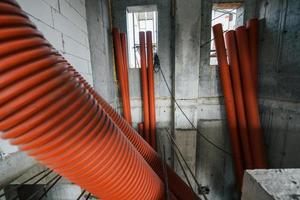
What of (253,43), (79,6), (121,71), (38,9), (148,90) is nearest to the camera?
(38,9)

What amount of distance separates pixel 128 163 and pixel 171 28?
2138mm

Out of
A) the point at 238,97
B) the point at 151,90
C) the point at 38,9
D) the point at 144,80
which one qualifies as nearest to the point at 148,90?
the point at 151,90

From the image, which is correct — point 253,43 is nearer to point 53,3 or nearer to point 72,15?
point 72,15

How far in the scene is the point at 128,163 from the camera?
0.58 m

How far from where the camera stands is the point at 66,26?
4.11 ft

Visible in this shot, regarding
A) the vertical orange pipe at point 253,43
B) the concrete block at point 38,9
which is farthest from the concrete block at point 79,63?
the vertical orange pipe at point 253,43

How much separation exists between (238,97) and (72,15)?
217 cm

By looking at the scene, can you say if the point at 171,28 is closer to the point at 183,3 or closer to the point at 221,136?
the point at 183,3

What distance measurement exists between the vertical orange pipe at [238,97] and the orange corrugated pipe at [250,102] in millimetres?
51

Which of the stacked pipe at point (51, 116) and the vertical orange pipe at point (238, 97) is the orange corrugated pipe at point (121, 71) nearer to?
the vertical orange pipe at point (238, 97)

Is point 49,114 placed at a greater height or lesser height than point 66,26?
lesser

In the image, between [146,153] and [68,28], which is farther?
[68,28]

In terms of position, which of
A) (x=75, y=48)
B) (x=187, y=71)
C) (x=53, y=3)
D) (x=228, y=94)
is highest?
(x=53, y=3)

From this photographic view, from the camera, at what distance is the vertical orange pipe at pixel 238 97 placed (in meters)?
2.06
